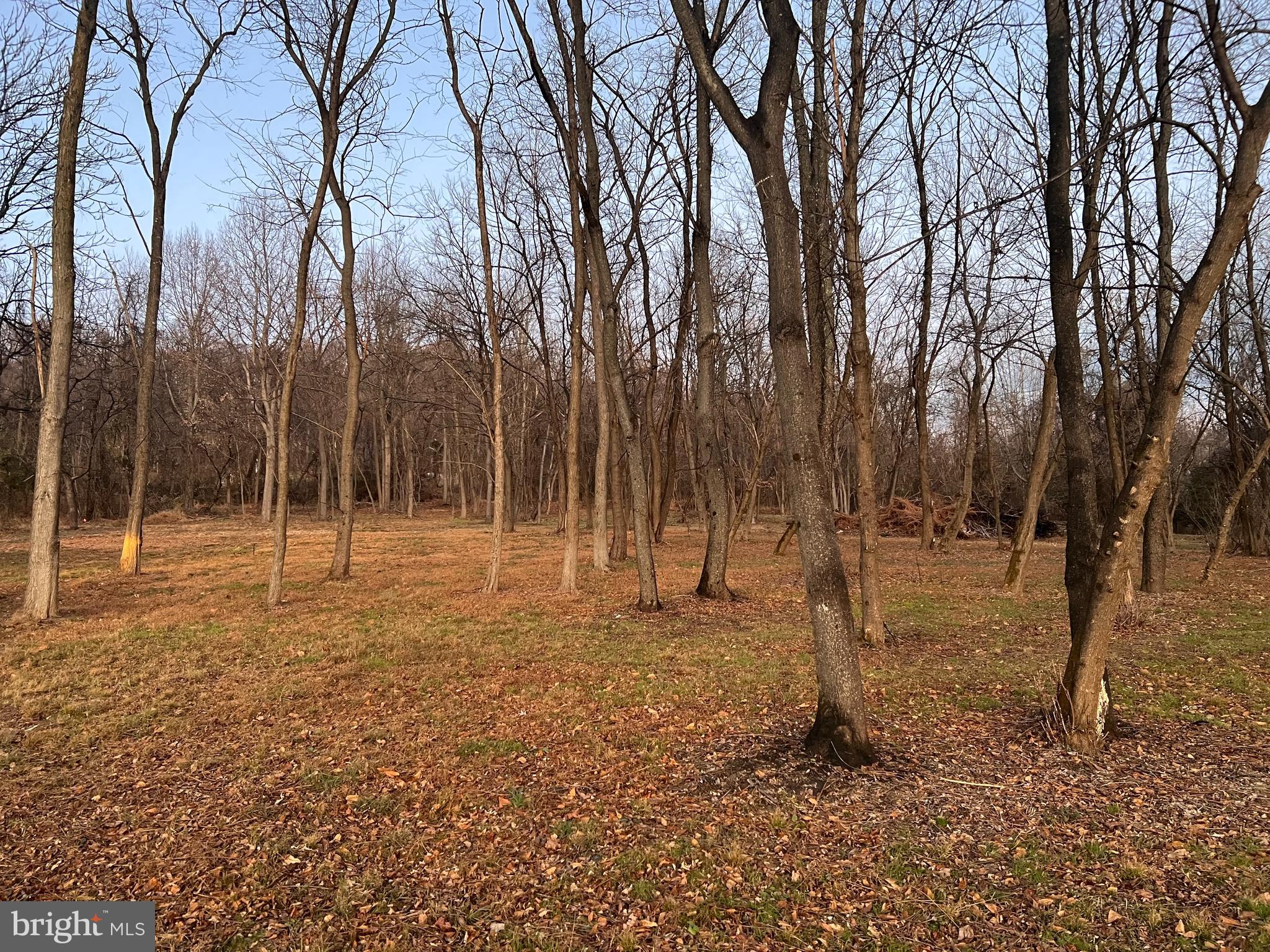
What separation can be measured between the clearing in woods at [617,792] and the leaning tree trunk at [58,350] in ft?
2.67

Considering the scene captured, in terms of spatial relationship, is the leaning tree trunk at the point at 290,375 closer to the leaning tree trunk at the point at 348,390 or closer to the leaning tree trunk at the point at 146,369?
the leaning tree trunk at the point at 348,390

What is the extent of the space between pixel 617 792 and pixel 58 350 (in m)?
9.30

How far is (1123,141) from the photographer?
9781 mm

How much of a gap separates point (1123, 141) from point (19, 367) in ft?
134

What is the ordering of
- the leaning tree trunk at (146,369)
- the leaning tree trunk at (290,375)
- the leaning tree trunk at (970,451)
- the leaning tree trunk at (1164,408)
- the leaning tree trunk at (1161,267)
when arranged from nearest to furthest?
the leaning tree trunk at (1164,408), the leaning tree trunk at (1161,267), the leaning tree trunk at (290,375), the leaning tree trunk at (146,369), the leaning tree trunk at (970,451)

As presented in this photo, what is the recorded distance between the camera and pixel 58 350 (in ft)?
29.5

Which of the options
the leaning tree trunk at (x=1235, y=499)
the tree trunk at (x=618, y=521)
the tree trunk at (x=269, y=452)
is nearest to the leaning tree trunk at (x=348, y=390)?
the tree trunk at (x=618, y=521)

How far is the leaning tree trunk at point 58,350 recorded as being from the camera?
895 centimetres

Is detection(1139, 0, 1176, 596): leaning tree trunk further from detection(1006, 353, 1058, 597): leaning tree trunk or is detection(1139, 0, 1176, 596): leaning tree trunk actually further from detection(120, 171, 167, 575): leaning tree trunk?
detection(120, 171, 167, 575): leaning tree trunk

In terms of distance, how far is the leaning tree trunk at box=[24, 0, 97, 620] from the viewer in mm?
8945

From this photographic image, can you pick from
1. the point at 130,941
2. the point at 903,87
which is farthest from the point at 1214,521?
the point at 130,941

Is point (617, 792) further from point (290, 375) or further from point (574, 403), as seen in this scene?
point (290, 375)

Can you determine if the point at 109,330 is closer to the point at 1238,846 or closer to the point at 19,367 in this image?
the point at 19,367

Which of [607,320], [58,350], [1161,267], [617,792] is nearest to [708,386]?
[607,320]
